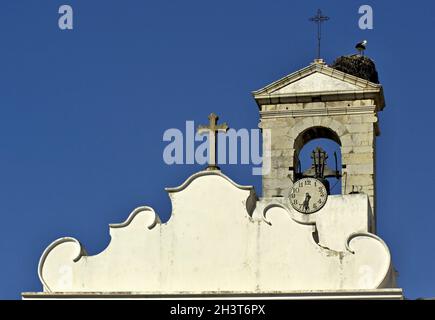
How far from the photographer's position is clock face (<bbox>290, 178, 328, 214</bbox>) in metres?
35.3

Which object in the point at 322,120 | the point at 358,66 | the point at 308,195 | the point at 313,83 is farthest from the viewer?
the point at 358,66

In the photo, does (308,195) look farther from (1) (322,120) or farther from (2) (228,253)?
(2) (228,253)

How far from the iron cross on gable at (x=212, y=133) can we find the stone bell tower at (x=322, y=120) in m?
4.13

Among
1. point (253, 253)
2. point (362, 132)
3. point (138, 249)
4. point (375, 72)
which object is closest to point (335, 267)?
point (253, 253)

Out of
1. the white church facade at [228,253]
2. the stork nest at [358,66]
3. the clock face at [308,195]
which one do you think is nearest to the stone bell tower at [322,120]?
the clock face at [308,195]

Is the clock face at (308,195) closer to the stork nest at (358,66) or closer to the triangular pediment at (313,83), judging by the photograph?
the triangular pediment at (313,83)

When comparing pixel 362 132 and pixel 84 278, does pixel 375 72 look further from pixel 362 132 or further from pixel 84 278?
pixel 84 278

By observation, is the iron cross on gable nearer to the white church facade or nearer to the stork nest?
the white church facade

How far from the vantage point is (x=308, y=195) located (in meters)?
35.6

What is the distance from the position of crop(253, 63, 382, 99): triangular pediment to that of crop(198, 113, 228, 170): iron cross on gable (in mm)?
4929

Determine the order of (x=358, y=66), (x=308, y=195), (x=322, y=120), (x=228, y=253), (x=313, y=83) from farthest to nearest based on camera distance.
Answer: (x=358, y=66) < (x=313, y=83) < (x=322, y=120) < (x=308, y=195) < (x=228, y=253)

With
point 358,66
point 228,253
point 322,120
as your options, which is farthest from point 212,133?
point 358,66

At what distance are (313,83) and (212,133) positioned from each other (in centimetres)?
539
